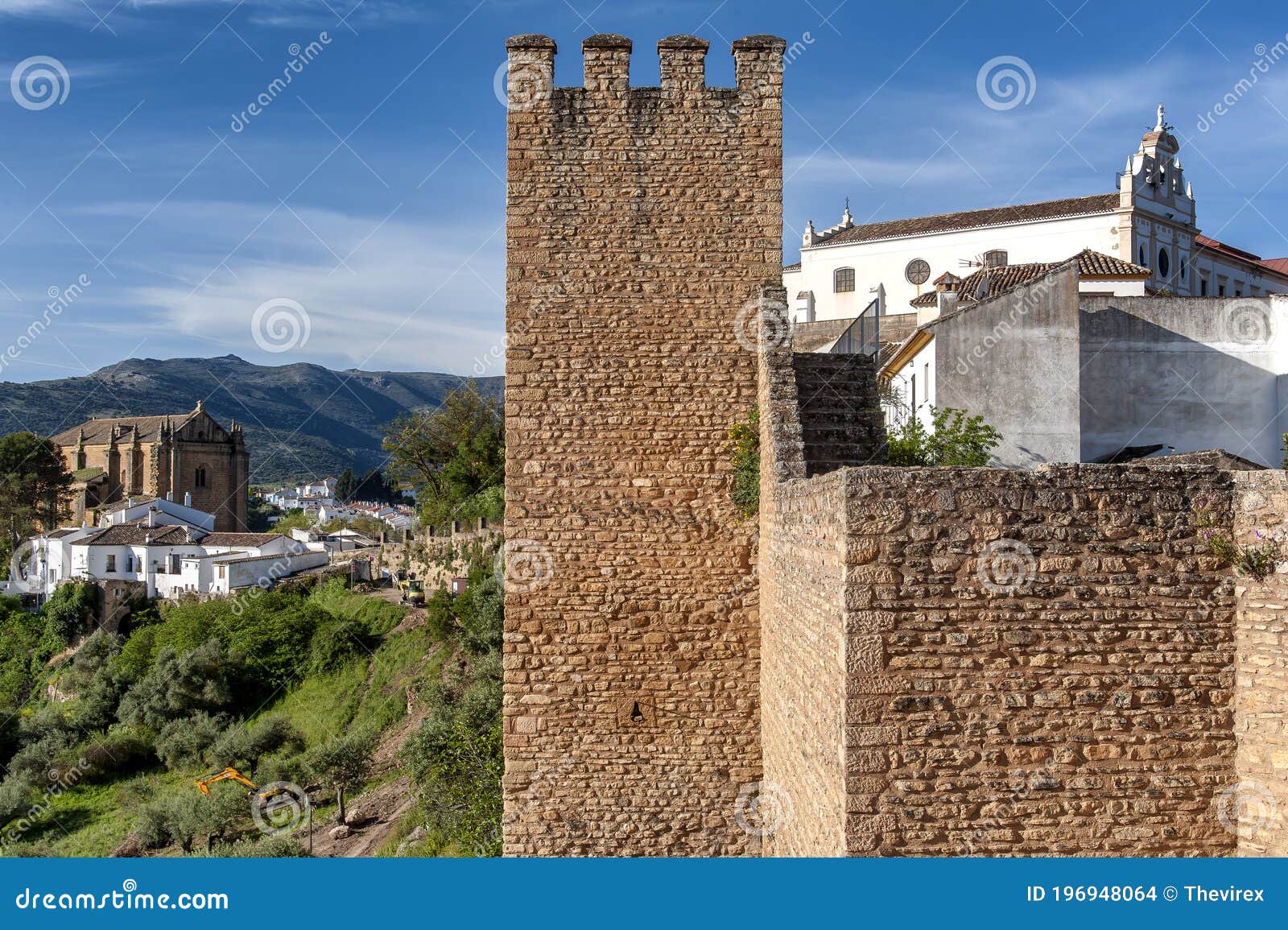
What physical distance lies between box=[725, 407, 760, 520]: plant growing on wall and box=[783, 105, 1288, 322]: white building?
77.2ft

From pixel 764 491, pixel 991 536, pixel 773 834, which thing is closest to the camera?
pixel 991 536

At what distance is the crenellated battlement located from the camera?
8367 millimetres

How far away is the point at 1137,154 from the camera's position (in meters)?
31.1

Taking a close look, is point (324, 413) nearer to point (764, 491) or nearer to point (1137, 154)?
point (1137, 154)

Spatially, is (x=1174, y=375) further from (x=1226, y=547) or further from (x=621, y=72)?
(x=1226, y=547)

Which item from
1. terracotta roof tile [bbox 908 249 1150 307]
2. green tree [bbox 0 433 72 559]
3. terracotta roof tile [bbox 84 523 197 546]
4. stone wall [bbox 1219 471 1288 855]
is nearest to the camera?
stone wall [bbox 1219 471 1288 855]

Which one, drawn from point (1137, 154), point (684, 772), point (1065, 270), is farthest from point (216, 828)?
point (1137, 154)

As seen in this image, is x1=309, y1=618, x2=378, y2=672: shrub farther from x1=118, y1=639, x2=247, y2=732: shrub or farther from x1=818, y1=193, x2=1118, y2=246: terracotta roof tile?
x1=818, y1=193, x2=1118, y2=246: terracotta roof tile

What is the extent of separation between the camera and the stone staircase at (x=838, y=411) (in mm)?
7938

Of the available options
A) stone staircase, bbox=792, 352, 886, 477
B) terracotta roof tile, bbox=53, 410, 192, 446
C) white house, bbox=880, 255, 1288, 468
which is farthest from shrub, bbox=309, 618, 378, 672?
terracotta roof tile, bbox=53, 410, 192, 446

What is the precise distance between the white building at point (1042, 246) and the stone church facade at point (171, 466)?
48.0 m

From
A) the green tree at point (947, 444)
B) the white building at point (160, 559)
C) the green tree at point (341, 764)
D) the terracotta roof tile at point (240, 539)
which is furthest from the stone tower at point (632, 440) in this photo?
the terracotta roof tile at point (240, 539)

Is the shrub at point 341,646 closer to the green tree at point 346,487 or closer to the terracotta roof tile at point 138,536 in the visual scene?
the terracotta roof tile at point 138,536

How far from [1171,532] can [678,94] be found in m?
5.63
